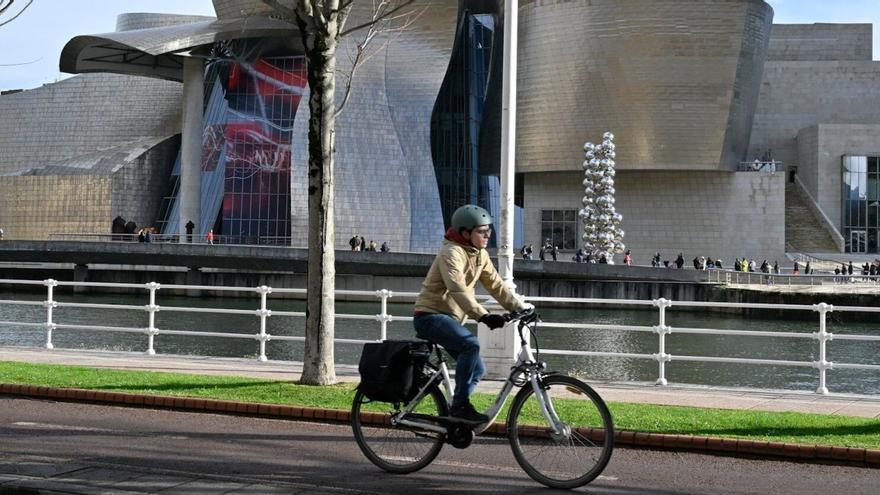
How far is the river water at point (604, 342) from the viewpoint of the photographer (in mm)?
22781

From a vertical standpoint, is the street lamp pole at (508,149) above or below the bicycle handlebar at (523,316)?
above

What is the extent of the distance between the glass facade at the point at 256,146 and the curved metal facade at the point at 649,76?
48.6 ft

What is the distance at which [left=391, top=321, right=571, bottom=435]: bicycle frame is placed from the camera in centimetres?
708

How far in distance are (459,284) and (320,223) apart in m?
5.32

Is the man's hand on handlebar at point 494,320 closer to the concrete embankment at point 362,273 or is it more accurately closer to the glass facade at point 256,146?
the concrete embankment at point 362,273

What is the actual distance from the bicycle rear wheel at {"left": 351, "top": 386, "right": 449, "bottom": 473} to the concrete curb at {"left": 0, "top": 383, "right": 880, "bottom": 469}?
94 mm

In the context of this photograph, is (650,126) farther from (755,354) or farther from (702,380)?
(702,380)

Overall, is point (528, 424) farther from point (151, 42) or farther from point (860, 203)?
point (860, 203)

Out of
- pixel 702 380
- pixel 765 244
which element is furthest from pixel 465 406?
pixel 765 244

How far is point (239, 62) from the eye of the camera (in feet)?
221

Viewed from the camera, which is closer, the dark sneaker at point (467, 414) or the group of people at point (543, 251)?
the dark sneaker at point (467, 414)

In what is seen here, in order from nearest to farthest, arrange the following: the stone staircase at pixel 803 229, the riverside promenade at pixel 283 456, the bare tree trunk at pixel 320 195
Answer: the riverside promenade at pixel 283 456 < the bare tree trunk at pixel 320 195 < the stone staircase at pixel 803 229

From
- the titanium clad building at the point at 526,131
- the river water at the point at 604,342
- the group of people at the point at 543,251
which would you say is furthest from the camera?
the titanium clad building at the point at 526,131

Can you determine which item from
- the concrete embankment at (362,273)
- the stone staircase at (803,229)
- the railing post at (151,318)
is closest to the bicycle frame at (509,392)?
the railing post at (151,318)
